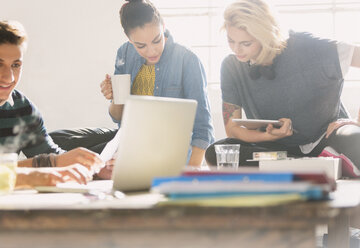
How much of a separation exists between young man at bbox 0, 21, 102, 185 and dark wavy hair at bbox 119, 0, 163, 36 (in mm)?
600

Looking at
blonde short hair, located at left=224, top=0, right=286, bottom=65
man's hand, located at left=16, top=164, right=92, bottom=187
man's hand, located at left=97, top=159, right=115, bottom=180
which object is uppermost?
blonde short hair, located at left=224, top=0, right=286, bottom=65

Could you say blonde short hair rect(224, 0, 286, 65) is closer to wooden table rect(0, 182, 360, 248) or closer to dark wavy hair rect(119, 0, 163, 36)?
dark wavy hair rect(119, 0, 163, 36)

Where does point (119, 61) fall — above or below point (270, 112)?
above

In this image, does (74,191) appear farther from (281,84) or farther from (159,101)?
(281,84)

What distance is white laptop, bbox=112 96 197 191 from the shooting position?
1.06m

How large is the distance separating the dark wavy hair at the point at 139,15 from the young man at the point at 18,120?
0.60 m

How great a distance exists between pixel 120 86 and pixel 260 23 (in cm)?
73

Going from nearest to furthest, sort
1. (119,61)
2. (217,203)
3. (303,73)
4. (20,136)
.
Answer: (217,203) → (20,136) → (303,73) → (119,61)

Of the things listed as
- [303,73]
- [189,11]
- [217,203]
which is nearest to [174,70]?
[303,73]

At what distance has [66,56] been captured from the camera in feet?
18.5

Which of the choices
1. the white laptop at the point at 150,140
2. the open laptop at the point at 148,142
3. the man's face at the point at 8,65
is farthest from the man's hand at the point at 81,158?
the man's face at the point at 8,65

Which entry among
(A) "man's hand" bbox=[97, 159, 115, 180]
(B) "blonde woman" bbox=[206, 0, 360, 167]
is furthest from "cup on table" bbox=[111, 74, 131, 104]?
(A) "man's hand" bbox=[97, 159, 115, 180]

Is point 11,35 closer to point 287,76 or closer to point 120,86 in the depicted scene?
point 120,86

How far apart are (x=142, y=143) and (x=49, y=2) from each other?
493 centimetres
